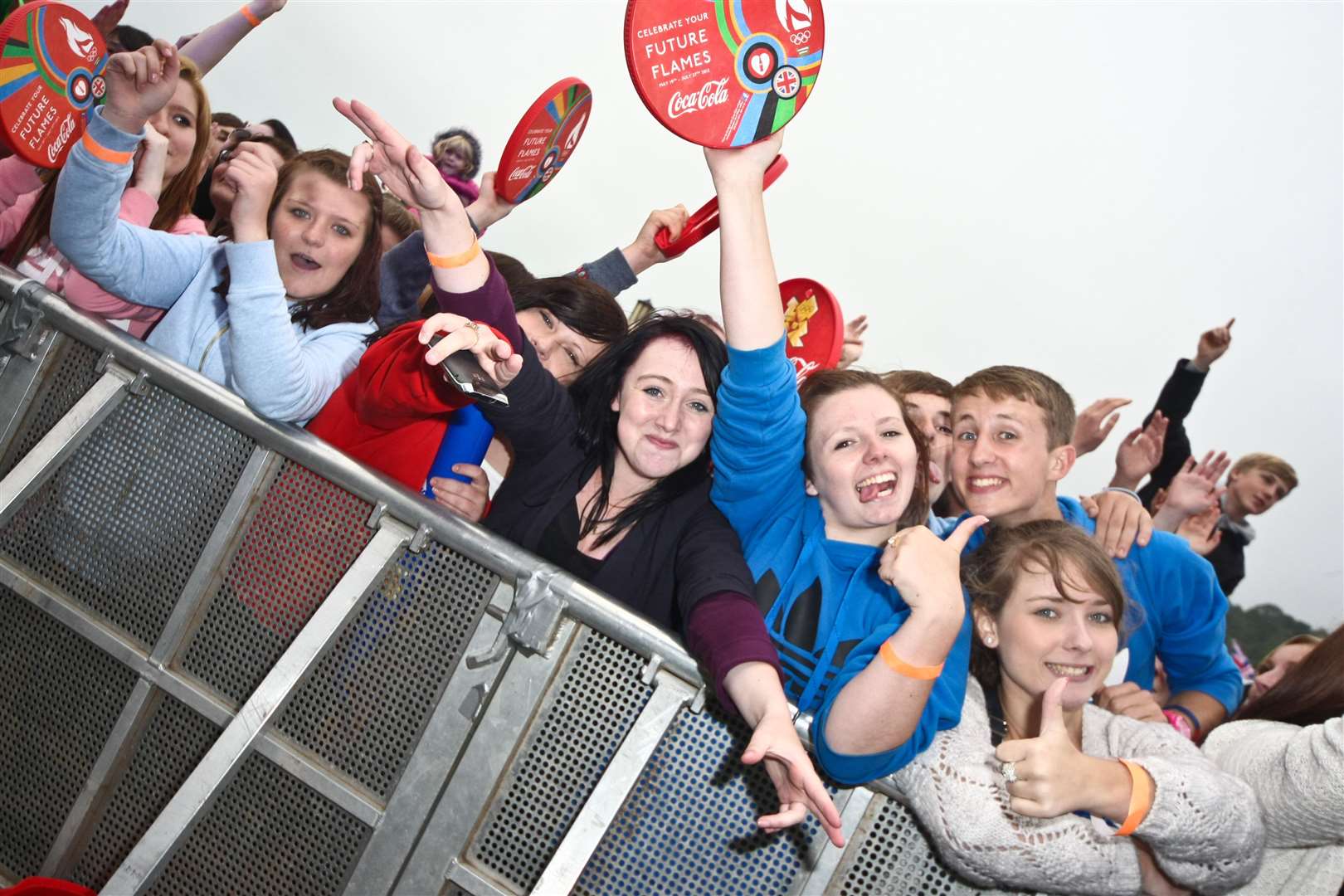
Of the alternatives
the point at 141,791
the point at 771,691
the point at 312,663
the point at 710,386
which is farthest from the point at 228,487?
the point at 771,691

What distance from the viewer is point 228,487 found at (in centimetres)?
155

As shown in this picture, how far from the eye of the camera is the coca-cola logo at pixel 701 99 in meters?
1.47

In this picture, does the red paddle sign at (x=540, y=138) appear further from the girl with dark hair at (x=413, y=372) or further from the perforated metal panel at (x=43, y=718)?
the perforated metal panel at (x=43, y=718)

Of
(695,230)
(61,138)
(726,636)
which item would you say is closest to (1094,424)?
(695,230)

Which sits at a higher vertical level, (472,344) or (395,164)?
(395,164)

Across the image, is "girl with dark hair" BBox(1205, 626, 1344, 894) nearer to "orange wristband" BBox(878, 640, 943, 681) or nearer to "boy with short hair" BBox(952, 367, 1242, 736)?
"boy with short hair" BBox(952, 367, 1242, 736)

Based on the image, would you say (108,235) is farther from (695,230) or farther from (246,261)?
(695,230)

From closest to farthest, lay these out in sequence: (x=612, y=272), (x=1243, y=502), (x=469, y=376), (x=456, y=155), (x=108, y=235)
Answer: (x=469, y=376), (x=108, y=235), (x=612, y=272), (x=1243, y=502), (x=456, y=155)

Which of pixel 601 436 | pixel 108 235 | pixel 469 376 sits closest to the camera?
pixel 469 376

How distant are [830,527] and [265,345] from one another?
3.12ft

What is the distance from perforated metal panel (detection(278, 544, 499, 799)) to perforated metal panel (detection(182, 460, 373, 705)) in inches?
3.2

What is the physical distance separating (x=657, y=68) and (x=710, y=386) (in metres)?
0.53

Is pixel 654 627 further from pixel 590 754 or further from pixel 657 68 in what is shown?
pixel 657 68

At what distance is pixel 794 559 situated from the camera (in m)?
1.59
